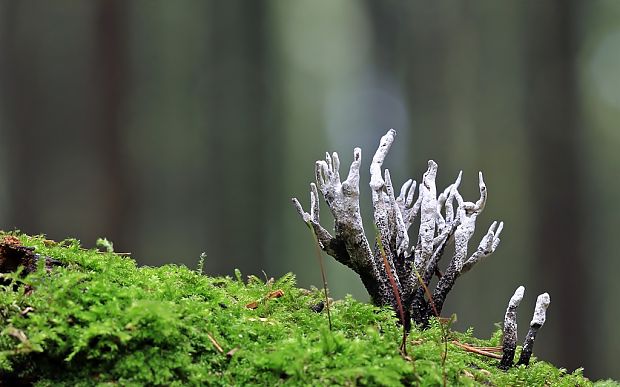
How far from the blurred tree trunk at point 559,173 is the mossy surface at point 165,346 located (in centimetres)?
713

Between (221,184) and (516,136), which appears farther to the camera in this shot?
(221,184)

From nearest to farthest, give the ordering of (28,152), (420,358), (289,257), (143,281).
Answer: (420,358)
(143,281)
(28,152)
(289,257)

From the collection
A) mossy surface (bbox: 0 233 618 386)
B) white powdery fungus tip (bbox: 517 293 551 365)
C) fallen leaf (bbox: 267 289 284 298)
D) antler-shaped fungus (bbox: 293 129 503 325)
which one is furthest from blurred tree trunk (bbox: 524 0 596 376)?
mossy surface (bbox: 0 233 618 386)

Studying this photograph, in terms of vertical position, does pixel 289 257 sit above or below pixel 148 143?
below

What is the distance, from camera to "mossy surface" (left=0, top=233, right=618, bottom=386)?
127 cm

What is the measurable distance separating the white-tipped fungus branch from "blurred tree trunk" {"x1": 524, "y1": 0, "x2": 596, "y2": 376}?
6.58 metres

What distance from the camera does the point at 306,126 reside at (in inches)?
437

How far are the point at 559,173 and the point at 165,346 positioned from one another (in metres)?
8.74

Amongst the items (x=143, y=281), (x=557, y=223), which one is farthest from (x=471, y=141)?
(x=143, y=281)

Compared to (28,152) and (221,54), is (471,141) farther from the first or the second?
(28,152)

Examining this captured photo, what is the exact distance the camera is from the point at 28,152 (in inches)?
359

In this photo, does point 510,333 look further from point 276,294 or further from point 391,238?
point 276,294

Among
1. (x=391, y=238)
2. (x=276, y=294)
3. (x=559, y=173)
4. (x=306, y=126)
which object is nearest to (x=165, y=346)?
(x=276, y=294)

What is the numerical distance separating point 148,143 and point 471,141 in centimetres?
634
